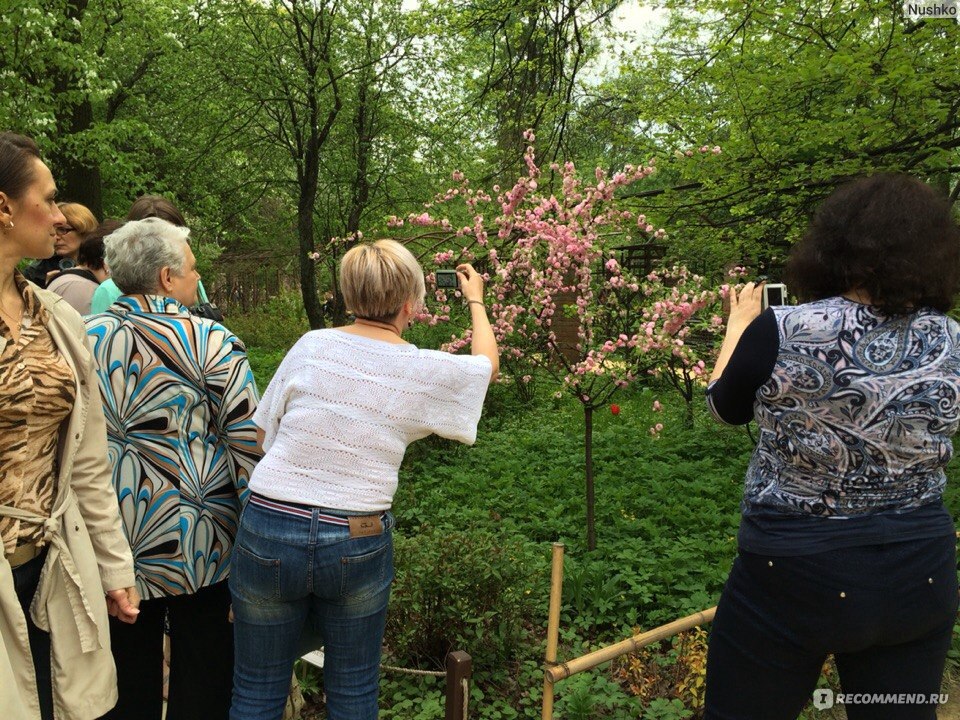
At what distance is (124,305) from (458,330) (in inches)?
193

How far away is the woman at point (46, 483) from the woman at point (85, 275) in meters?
1.28

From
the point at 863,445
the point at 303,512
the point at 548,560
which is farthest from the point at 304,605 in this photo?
the point at 548,560

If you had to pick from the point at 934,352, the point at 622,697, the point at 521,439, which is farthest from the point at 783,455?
A: the point at 521,439

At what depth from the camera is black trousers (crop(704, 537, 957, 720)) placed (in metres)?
1.48

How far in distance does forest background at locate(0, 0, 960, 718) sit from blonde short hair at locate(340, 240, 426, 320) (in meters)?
1.91

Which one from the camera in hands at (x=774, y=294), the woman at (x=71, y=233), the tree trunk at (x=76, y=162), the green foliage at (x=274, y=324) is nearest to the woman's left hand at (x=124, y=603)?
the camera in hands at (x=774, y=294)

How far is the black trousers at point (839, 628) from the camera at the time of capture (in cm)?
148

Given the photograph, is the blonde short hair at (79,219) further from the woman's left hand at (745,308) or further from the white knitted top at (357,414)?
the woman's left hand at (745,308)

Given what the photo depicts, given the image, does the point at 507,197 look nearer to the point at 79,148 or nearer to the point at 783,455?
the point at 783,455

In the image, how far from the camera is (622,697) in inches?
119

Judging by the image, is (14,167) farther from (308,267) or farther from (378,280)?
(308,267)

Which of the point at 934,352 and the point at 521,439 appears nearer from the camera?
the point at 934,352

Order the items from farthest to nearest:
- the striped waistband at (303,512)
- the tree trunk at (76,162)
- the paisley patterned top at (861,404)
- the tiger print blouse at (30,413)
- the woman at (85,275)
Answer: the tree trunk at (76,162) < the woman at (85,275) < the striped waistband at (303,512) < the tiger print blouse at (30,413) < the paisley patterned top at (861,404)

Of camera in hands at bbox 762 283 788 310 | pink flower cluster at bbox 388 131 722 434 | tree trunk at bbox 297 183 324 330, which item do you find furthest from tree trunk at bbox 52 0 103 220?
camera in hands at bbox 762 283 788 310
